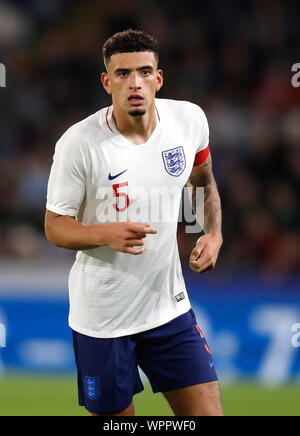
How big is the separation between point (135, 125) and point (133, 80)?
0.73 feet

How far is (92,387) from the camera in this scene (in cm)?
379

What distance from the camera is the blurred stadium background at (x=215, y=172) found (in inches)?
261

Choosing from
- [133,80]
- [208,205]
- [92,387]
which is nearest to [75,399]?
[92,387]

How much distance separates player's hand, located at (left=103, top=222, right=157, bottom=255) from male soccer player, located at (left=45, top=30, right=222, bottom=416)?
0.52 feet

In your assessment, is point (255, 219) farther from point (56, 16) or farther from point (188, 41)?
point (56, 16)

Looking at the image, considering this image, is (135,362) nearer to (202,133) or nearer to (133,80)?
(202,133)

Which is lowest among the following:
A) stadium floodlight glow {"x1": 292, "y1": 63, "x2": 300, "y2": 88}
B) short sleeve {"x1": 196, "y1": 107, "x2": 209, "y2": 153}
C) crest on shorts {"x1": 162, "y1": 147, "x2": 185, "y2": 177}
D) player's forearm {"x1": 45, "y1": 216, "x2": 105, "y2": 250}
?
player's forearm {"x1": 45, "y1": 216, "x2": 105, "y2": 250}

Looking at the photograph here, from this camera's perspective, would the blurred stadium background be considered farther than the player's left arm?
Yes

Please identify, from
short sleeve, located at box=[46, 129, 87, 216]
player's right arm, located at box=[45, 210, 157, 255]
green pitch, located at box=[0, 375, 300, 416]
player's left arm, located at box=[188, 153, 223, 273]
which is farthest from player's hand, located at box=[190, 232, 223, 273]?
green pitch, located at box=[0, 375, 300, 416]

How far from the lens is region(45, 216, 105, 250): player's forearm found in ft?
11.4
